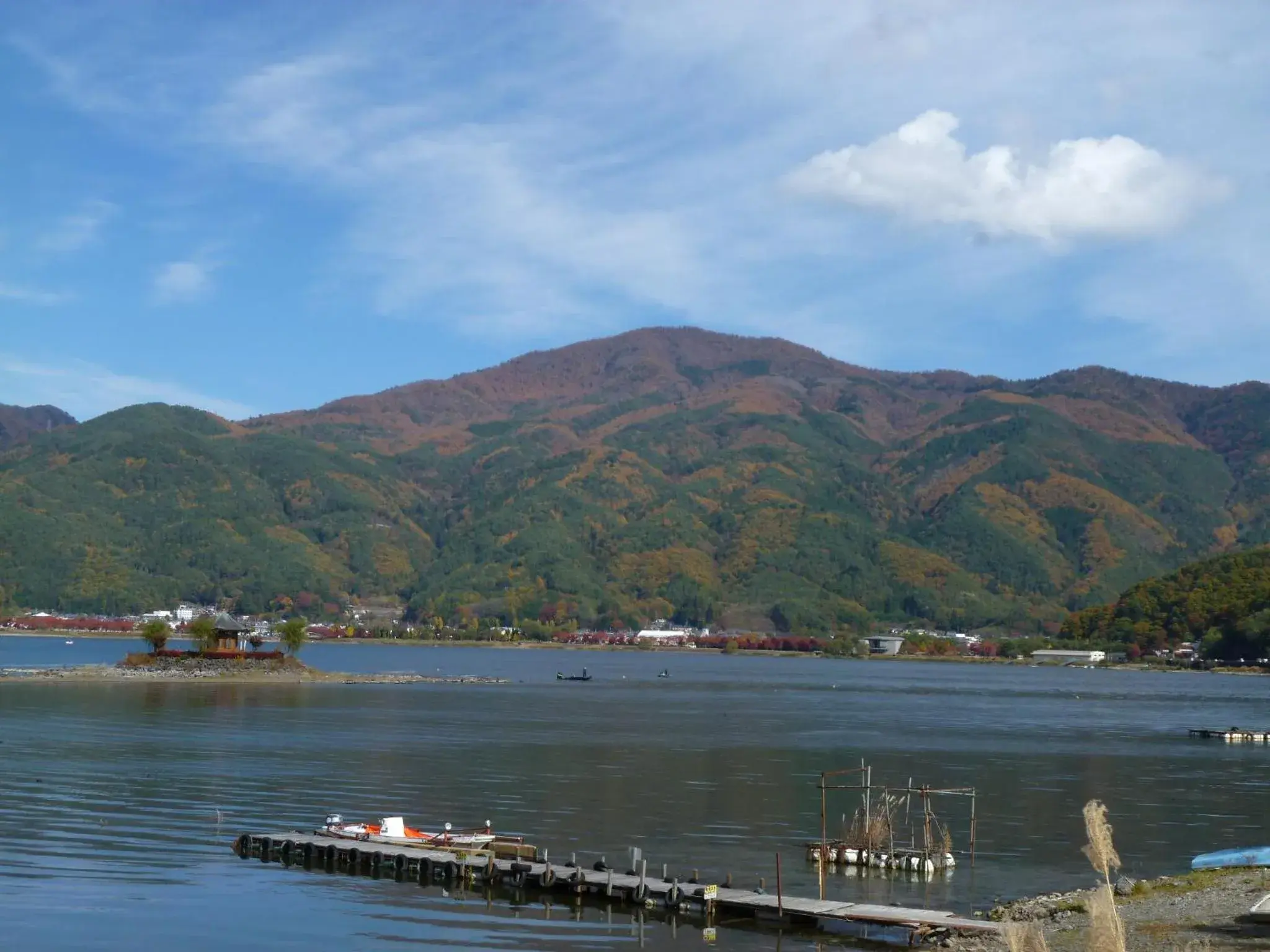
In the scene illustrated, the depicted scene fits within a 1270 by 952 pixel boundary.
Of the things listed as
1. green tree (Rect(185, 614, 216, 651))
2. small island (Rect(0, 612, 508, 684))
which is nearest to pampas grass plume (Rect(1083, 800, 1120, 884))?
small island (Rect(0, 612, 508, 684))

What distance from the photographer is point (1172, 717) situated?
374ft

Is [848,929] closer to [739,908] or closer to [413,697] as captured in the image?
[739,908]

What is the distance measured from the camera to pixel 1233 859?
3803 centimetres

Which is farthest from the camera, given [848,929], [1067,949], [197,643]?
[197,643]

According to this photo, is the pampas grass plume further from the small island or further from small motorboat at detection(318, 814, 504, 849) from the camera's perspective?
the small island

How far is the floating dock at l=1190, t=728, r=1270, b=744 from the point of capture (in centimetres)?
8888

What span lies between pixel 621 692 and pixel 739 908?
10483 centimetres

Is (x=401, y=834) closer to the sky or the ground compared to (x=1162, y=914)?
closer to the sky

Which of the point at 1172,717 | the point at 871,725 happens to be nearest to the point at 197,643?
the point at 871,725

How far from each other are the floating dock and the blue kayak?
54676 millimetres

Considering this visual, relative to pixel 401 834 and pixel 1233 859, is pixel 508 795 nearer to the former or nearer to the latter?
pixel 401 834

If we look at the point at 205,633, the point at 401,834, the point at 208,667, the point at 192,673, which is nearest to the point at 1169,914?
the point at 401,834

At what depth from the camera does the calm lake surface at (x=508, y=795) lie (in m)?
32.2

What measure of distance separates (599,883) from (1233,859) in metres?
17.6
